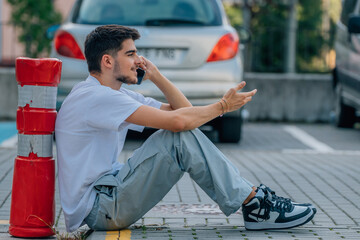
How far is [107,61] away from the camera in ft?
14.7

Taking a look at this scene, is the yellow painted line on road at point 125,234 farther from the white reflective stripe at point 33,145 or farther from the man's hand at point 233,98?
the man's hand at point 233,98

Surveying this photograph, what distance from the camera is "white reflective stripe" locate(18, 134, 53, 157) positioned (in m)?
4.45

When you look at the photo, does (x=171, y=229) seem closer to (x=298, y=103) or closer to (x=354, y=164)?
(x=354, y=164)

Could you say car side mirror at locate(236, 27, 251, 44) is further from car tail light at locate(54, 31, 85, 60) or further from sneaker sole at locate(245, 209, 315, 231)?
sneaker sole at locate(245, 209, 315, 231)

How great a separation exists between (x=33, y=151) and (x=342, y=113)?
26.4 ft

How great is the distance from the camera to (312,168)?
734 cm

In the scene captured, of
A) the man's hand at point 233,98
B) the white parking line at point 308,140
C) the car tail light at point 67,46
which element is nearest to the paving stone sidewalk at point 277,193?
the white parking line at point 308,140

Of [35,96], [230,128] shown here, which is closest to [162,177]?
[35,96]

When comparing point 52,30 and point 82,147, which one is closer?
point 82,147

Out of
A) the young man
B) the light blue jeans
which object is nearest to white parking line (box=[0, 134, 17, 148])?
the young man

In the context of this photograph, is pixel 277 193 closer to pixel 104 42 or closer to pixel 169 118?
pixel 169 118

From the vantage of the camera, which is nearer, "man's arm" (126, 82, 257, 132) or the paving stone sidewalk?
"man's arm" (126, 82, 257, 132)

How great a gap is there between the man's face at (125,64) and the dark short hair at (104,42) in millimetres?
29

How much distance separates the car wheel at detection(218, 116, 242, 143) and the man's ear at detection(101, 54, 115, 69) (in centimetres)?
463
